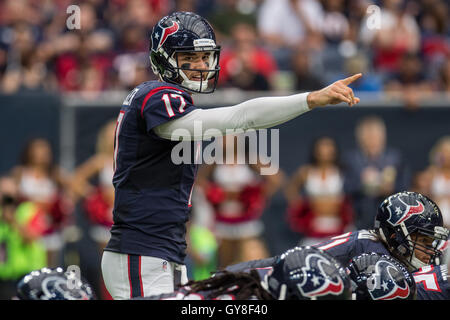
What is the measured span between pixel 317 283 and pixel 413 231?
1.45 metres

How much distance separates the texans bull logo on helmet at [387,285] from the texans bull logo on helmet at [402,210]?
748 millimetres

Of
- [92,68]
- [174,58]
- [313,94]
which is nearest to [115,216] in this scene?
[174,58]

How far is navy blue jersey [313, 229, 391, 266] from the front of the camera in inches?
203

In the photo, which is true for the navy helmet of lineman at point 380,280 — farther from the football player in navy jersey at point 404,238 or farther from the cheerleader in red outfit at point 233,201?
the cheerleader in red outfit at point 233,201

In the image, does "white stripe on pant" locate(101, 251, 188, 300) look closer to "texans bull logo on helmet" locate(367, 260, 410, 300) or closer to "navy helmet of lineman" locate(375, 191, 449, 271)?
"texans bull logo on helmet" locate(367, 260, 410, 300)

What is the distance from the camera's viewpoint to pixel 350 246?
519cm

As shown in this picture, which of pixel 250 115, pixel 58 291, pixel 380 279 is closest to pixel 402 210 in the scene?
pixel 380 279

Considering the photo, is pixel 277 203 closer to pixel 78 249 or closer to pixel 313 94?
pixel 78 249

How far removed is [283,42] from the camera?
37.3 ft

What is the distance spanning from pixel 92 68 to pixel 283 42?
2.67 metres

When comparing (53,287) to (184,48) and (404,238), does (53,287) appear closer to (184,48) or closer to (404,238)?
(184,48)

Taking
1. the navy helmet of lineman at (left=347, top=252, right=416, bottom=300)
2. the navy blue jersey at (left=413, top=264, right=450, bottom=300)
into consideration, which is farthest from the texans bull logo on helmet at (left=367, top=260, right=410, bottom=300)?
the navy blue jersey at (left=413, top=264, right=450, bottom=300)

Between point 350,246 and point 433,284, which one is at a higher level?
point 350,246

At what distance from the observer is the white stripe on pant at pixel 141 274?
4617 mm
